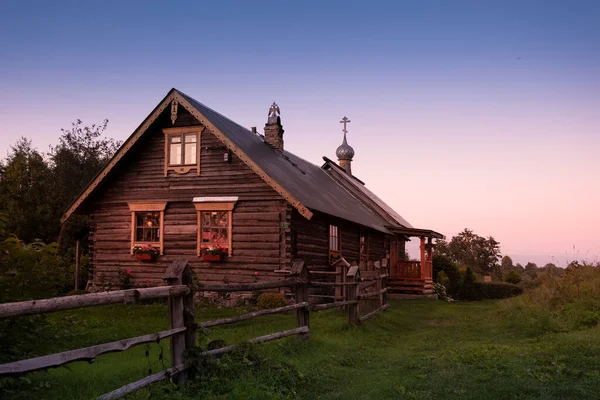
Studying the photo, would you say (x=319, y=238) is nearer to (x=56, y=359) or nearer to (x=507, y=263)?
(x=56, y=359)

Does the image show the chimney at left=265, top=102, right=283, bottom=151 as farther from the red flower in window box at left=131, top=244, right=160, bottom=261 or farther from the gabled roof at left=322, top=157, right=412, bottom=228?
the gabled roof at left=322, top=157, right=412, bottom=228

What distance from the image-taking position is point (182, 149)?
2012cm

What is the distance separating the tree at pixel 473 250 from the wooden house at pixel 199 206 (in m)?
42.2

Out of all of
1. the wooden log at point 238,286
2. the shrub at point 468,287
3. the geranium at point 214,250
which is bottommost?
the shrub at point 468,287

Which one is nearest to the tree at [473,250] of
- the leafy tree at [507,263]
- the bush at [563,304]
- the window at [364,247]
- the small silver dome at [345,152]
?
the leafy tree at [507,263]

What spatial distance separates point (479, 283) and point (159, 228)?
1985 cm

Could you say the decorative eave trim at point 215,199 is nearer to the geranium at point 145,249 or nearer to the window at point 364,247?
the geranium at point 145,249

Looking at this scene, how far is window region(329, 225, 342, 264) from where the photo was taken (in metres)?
22.3

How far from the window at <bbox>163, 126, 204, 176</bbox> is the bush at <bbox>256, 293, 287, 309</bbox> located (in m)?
5.45

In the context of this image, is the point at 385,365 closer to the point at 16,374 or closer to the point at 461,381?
the point at 461,381

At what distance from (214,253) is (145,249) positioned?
298cm

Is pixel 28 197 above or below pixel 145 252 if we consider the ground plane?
above

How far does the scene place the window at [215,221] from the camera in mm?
19172

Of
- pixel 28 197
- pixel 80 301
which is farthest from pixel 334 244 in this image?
pixel 28 197
